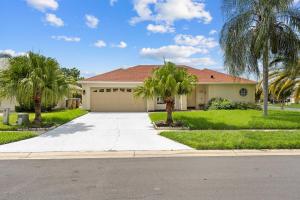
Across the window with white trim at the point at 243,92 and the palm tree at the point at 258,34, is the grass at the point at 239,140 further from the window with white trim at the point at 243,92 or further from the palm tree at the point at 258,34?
the window with white trim at the point at 243,92

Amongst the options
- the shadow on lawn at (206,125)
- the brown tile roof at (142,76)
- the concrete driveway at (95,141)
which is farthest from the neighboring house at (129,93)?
the concrete driveway at (95,141)

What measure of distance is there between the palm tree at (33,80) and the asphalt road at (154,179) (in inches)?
266

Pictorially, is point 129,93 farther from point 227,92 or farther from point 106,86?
point 227,92

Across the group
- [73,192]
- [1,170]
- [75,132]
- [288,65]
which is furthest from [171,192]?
[288,65]

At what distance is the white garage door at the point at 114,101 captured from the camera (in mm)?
25969

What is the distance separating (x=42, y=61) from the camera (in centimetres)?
1498

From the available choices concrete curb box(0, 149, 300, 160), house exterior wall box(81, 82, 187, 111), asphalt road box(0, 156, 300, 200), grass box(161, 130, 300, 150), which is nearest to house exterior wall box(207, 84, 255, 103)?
house exterior wall box(81, 82, 187, 111)

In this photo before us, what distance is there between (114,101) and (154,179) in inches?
788

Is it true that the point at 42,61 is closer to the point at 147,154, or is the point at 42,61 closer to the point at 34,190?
the point at 147,154

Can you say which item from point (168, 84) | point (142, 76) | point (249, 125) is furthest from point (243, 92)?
point (168, 84)

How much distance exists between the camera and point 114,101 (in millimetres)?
26016

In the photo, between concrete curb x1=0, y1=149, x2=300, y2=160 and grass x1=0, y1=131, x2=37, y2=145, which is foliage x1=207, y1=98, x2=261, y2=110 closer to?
concrete curb x1=0, y1=149, x2=300, y2=160

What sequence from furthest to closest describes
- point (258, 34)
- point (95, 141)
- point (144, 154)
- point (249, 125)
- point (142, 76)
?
1. point (142, 76)
2. point (258, 34)
3. point (249, 125)
4. point (95, 141)
5. point (144, 154)

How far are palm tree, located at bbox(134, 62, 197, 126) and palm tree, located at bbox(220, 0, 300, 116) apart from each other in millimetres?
3955
